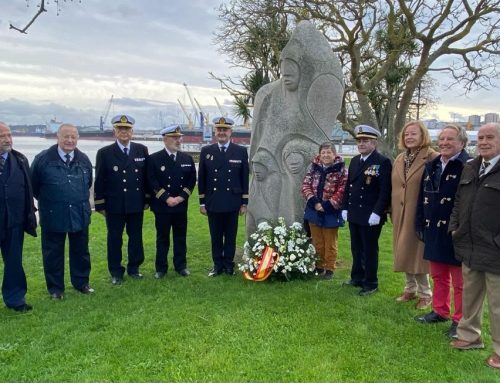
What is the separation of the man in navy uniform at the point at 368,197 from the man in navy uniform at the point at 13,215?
364 cm

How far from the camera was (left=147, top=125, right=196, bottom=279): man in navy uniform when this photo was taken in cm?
618

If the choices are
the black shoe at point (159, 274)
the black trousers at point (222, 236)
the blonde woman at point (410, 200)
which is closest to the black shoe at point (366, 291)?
the blonde woman at point (410, 200)

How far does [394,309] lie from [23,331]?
3822 mm

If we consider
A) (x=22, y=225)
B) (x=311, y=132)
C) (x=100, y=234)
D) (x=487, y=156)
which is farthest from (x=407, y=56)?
(x=22, y=225)

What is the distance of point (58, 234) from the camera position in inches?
218

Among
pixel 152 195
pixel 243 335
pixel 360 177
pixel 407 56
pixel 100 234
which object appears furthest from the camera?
pixel 407 56

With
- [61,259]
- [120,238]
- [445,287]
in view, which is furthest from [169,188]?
[445,287]

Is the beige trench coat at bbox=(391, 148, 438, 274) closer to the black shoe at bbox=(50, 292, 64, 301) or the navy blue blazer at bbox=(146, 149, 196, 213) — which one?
the navy blue blazer at bbox=(146, 149, 196, 213)

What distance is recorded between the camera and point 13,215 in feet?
16.4

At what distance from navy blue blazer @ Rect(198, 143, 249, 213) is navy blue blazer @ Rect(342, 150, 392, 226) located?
157cm

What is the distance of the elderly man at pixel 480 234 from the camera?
12.1 ft

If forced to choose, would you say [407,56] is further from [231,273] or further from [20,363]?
[20,363]

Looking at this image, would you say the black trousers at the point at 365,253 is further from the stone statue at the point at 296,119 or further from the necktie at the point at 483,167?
the necktie at the point at 483,167

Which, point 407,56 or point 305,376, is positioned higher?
point 407,56
